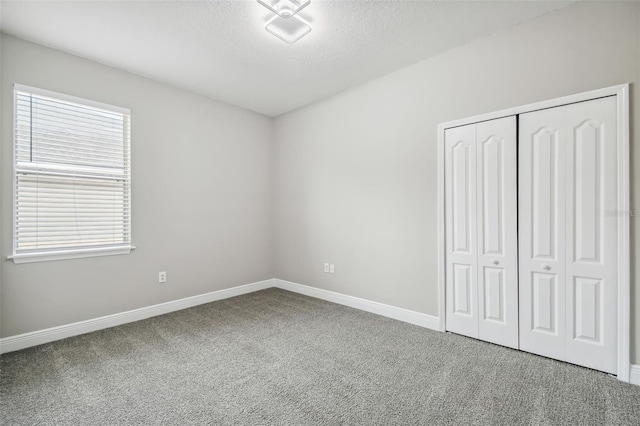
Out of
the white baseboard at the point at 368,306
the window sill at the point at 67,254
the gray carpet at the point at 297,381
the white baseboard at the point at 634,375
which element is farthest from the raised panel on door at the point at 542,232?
the window sill at the point at 67,254

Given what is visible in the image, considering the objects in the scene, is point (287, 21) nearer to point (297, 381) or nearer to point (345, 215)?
point (345, 215)

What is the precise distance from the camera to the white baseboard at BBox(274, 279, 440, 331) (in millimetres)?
3118

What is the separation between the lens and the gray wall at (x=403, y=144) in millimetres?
2244

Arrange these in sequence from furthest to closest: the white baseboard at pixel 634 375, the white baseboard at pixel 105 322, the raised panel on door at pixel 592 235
A: the white baseboard at pixel 105 322
the raised panel on door at pixel 592 235
the white baseboard at pixel 634 375

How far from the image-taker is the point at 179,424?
170cm

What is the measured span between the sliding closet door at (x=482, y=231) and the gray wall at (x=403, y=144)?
19 cm

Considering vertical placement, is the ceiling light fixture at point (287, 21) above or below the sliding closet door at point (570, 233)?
above

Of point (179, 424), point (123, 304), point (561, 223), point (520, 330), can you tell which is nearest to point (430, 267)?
point (520, 330)

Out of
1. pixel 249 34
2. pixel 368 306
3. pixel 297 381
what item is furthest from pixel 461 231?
pixel 249 34

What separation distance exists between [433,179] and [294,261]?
2.49 metres

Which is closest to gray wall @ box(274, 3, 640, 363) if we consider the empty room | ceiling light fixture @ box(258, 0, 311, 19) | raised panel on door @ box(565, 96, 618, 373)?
the empty room

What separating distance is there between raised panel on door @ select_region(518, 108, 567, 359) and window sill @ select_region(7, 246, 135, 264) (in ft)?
13.3

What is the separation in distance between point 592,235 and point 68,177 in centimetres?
474

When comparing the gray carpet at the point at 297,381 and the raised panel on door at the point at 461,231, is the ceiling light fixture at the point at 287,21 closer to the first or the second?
the raised panel on door at the point at 461,231
